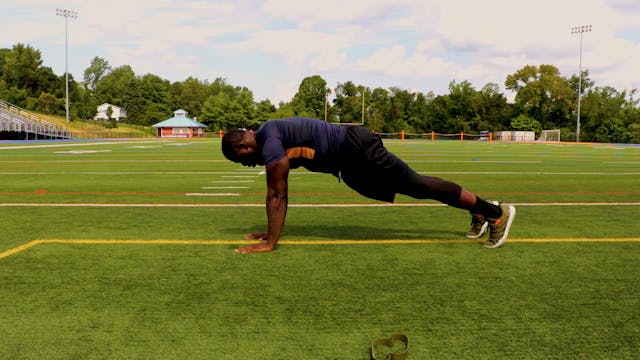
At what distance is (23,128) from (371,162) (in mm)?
44679

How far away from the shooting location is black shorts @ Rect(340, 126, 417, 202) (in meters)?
3.99

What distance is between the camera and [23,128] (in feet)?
137

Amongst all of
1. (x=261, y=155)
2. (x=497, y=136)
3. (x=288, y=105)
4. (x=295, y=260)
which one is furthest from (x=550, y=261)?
(x=288, y=105)

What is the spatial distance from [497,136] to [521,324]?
66056mm

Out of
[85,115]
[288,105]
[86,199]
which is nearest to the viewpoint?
[86,199]

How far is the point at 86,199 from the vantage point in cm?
742

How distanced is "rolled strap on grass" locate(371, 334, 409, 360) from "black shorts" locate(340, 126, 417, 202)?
1732 millimetres

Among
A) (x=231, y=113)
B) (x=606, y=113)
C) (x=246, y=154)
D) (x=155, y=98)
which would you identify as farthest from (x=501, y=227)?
(x=155, y=98)

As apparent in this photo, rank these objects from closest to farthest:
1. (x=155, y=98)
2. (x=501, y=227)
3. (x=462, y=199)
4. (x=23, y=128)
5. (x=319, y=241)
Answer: (x=462, y=199) < (x=501, y=227) < (x=319, y=241) < (x=23, y=128) < (x=155, y=98)

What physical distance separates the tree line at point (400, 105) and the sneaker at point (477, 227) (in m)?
53.2

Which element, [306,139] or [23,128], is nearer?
[306,139]

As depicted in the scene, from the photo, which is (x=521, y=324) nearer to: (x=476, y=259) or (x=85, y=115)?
(x=476, y=259)

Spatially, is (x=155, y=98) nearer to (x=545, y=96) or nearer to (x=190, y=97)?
(x=190, y=97)

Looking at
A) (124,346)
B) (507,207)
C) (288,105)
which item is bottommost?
(124,346)
